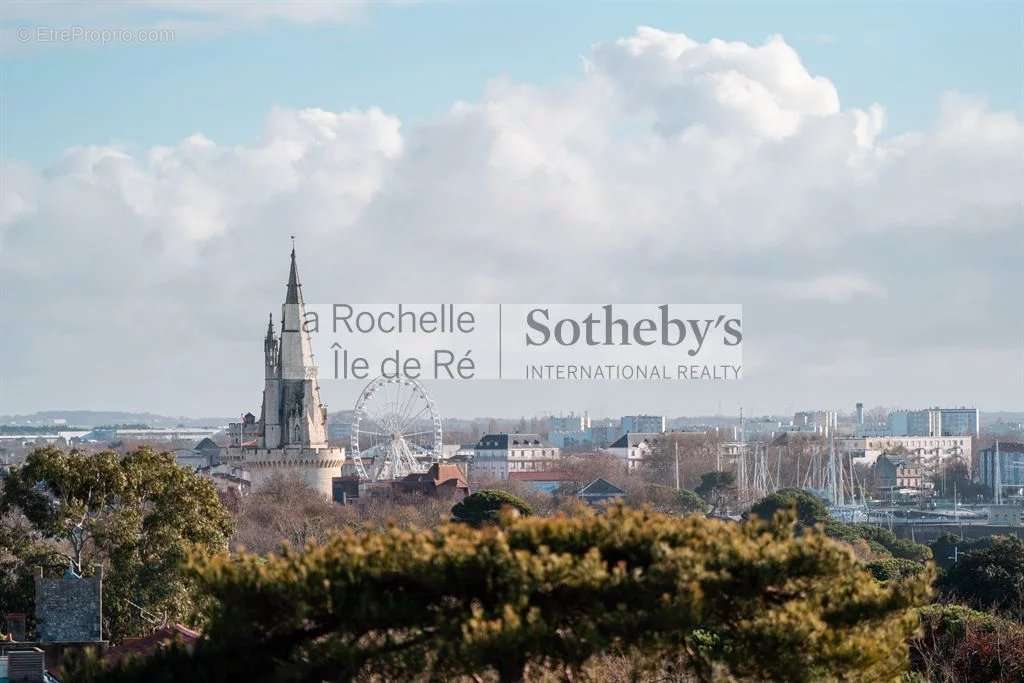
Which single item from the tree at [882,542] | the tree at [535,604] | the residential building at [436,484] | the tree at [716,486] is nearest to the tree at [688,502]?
the tree at [716,486]

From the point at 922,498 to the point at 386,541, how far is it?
331 ft

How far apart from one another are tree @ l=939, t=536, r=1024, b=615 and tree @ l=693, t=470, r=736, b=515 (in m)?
44.5

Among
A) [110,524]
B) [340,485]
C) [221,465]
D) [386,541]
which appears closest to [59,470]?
[110,524]

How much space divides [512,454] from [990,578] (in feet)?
306

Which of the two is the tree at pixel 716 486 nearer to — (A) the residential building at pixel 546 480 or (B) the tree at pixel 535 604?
(A) the residential building at pixel 546 480

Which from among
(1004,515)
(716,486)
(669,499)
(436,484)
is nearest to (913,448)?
(1004,515)

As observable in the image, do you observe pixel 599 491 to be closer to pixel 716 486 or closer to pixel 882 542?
pixel 716 486

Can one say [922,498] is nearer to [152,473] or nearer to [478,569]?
[152,473]

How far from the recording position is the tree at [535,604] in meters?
11.5

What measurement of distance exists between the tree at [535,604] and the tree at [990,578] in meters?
24.0

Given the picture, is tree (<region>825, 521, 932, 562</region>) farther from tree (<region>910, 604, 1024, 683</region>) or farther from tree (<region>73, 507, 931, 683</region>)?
tree (<region>73, 507, 931, 683</region>)

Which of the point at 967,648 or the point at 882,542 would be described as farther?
the point at 882,542

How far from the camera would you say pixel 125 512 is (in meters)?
27.6

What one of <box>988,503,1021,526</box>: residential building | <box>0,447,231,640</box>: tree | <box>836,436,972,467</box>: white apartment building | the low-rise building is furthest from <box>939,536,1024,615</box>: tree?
→ <box>836,436,972,467</box>: white apartment building
